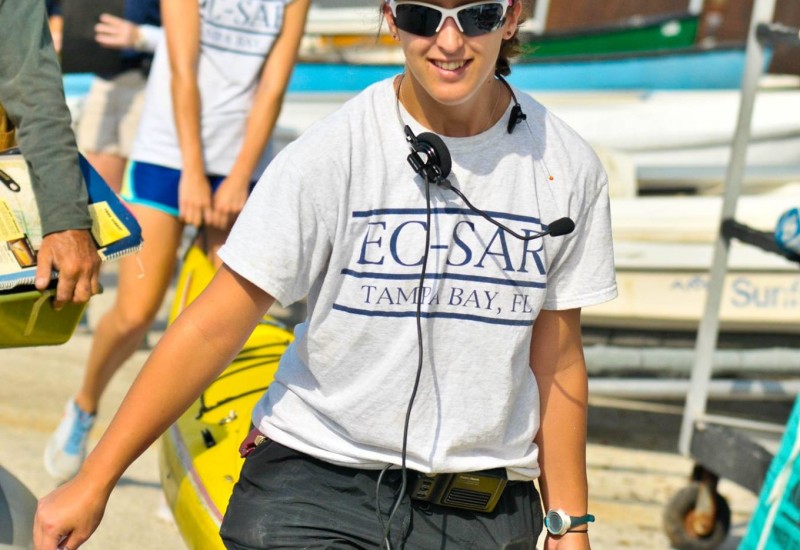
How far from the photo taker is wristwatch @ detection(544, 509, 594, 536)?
2.51 m

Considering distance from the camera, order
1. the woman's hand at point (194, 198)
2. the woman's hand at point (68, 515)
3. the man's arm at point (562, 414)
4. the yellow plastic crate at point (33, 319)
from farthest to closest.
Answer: the woman's hand at point (194, 198) < the yellow plastic crate at point (33, 319) < the man's arm at point (562, 414) < the woman's hand at point (68, 515)

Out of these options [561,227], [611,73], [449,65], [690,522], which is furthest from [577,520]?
[611,73]

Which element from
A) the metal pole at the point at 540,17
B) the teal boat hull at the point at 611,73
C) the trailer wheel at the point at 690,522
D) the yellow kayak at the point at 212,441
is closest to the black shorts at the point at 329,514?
the yellow kayak at the point at 212,441

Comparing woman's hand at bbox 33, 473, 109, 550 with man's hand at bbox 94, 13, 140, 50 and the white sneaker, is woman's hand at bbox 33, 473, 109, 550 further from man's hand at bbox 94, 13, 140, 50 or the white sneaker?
man's hand at bbox 94, 13, 140, 50

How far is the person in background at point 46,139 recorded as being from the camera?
9.19 feet

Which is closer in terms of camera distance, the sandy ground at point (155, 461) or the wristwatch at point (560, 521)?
the wristwatch at point (560, 521)

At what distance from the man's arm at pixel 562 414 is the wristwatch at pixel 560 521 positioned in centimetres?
2

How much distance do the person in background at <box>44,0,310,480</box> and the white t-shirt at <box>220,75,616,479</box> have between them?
6.94ft

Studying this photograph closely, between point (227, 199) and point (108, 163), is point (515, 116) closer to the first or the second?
point (227, 199)

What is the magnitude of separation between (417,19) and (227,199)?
7.39 feet

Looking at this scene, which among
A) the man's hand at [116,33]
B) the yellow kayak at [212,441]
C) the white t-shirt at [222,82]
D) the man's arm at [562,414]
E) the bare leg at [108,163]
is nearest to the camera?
the man's arm at [562,414]

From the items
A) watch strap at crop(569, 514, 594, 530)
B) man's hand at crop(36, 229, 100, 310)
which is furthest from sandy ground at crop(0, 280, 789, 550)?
watch strap at crop(569, 514, 594, 530)

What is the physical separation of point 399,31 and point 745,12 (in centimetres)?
1273

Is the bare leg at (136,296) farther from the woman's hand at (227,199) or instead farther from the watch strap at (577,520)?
the watch strap at (577,520)
